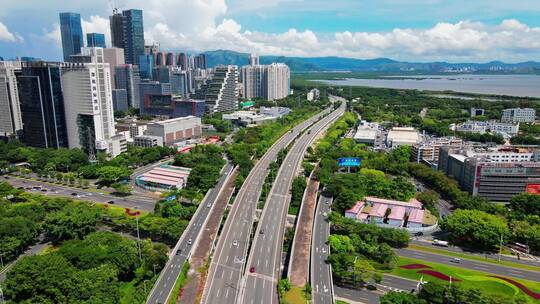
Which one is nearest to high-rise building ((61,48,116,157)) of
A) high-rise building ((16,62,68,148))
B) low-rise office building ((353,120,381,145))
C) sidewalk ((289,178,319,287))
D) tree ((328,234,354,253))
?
high-rise building ((16,62,68,148))

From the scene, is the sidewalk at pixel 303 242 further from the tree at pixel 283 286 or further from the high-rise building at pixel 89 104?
the high-rise building at pixel 89 104

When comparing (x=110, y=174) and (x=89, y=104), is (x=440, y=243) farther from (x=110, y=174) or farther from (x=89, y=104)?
(x=89, y=104)

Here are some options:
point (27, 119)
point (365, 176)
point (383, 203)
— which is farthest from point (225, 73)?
point (383, 203)

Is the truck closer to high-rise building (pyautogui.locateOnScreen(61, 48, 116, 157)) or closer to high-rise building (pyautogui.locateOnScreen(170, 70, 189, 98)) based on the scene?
high-rise building (pyautogui.locateOnScreen(61, 48, 116, 157))

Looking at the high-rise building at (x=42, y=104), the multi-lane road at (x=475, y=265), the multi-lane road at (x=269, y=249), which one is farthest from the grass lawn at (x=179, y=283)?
the high-rise building at (x=42, y=104)

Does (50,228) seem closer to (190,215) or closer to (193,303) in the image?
(190,215)

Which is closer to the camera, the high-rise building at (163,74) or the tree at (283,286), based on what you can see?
the tree at (283,286)
